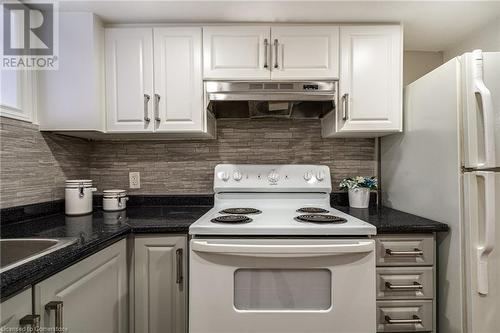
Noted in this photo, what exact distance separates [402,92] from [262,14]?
3.17 feet

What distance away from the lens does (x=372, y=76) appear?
163 centimetres

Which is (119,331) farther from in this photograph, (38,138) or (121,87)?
(121,87)

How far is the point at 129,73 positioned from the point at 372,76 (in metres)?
1.48

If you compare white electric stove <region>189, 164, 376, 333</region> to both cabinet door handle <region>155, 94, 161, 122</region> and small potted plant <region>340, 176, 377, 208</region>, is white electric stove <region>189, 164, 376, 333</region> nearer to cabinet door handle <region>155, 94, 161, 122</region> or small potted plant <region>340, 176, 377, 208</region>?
small potted plant <region>340, 176, 377, 208</region>

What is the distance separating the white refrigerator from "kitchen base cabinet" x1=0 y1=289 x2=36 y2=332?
1645 millimetres

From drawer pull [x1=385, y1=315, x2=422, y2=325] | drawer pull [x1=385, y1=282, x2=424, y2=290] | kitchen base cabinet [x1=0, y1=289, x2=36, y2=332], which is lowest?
drawer pull [x1=385, y1=315, x2=422, y2=325]

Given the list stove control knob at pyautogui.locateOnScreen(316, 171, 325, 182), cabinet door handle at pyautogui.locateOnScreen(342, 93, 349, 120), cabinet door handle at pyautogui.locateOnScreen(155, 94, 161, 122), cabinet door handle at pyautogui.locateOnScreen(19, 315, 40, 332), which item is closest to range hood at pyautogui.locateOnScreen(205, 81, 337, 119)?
cabinet door handle at pyautogui.locateOnScreen(342, 93, 349, 120)

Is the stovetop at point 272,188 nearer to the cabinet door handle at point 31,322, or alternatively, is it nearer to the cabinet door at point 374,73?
the cabinet door at point 374,73

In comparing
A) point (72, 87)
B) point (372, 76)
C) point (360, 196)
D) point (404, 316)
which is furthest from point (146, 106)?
point (404, 316)

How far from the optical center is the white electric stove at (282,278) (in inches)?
46.5

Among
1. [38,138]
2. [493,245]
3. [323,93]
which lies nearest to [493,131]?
[493,245]

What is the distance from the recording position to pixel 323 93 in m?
1.59

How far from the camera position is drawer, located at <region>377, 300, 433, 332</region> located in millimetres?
1333

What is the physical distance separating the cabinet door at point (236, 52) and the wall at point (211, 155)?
1.43 feet
